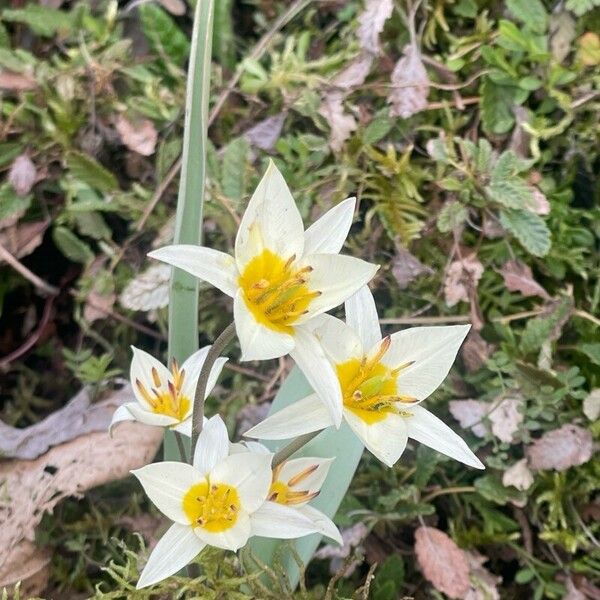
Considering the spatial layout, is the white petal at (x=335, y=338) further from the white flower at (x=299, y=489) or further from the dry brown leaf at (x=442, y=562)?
the dry brown leaf at (x=442, y=562)

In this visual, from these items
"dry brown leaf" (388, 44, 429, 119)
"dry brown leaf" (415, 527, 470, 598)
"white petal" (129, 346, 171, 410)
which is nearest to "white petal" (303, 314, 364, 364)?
"white petal" (129, 346, 171, 410)

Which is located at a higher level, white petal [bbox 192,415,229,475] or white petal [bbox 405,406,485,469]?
white petal [bbox 405,406,485,469]

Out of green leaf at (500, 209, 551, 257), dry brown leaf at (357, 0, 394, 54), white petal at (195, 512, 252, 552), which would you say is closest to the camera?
white petal at (195, 512, 252, 552)

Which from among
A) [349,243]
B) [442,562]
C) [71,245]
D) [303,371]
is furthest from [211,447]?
[71,245]

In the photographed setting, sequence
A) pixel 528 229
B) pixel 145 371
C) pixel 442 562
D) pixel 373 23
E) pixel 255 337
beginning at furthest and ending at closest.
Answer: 1. pixel 373 23
2. pixel 528 229
3. pixel 442 562
4. pixel 145 371
5. pixel 255 337

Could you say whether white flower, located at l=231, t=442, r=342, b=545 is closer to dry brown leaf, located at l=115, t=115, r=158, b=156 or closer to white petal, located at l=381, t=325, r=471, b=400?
white petal, located at l=381, t=325, r=471, b=400

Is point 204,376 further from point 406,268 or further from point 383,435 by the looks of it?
point 406,268

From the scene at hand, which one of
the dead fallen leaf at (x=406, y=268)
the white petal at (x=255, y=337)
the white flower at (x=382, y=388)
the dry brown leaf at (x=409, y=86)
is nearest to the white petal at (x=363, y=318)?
the white flower at (x=382, y=388)

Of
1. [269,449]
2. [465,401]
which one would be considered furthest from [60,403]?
[465,401]
